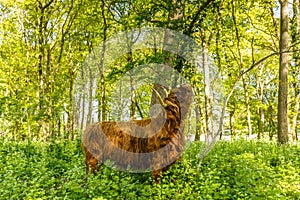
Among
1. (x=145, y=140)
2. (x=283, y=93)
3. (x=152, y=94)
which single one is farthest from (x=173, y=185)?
(x=283, y=93)

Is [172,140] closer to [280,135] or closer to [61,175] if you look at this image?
[61,175]

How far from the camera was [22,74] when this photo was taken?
26938 mm

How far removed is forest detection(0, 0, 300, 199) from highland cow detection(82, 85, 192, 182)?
225 mm

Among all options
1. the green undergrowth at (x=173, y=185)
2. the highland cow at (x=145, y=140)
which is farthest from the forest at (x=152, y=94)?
the highland cow at (x=145, y=140)

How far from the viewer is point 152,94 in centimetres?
1102

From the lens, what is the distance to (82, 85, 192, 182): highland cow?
664 centimetres

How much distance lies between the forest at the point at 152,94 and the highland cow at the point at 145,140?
0.74 ft

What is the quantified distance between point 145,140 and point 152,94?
4.37 meters

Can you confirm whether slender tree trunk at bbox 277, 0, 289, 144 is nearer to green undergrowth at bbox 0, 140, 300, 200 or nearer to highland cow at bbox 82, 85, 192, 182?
green undergrowth at bbox 0, 140, 300, 200

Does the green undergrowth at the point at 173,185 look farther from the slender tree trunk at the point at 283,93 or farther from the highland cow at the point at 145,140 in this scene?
the slender tree trunk at the point at 283,93

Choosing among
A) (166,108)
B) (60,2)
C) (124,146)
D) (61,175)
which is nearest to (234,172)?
(166,108)

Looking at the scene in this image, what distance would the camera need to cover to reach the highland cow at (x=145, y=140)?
6.64 m

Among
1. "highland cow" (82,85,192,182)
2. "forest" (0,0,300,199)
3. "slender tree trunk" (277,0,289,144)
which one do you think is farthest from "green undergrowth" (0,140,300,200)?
"slender tree trunk" (277,0,289,144)

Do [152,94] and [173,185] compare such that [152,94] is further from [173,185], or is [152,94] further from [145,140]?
[173,185]
